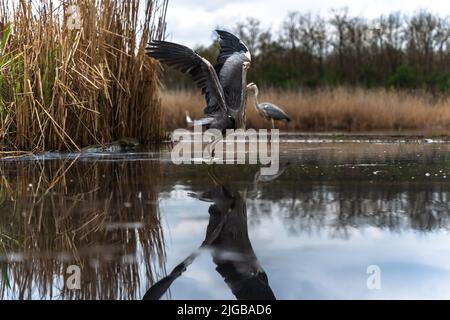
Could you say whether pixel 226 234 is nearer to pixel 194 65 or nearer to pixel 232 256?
pixel 232 256

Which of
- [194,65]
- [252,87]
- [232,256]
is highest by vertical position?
[252,87]

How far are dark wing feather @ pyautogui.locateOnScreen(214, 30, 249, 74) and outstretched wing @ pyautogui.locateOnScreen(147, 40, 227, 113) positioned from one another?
1.89 feet

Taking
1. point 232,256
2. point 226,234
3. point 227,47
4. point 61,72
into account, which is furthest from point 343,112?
point 232,256

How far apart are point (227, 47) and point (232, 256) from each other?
5168 mm

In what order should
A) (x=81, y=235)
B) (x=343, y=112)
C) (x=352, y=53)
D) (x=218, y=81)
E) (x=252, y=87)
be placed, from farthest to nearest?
(x=352, y=53) → (x=343, y=112) → (x=252, y=87) → (x=218, y=81) → (x=81, y=235)

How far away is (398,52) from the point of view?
27844 mm

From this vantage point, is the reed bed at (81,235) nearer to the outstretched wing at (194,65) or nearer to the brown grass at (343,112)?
the outstretched wing at (194,65)

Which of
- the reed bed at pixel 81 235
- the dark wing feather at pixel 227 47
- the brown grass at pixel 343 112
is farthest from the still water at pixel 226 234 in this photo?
the brown grass at pixel 343 112

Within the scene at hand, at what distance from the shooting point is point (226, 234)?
126 inches

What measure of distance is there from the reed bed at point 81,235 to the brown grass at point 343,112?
1055 centimetres

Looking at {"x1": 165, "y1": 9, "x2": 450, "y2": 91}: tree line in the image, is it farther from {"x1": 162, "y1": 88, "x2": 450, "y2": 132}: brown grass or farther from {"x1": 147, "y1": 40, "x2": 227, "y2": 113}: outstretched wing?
{"x1": 147, "y1": 40, "x2": 227, "y2": 113}: outstretched wing

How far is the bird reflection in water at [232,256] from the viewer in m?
2.32

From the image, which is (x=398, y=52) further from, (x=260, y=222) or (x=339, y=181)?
(x=260, y=222)
